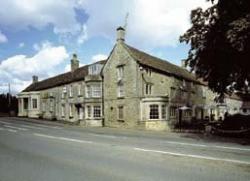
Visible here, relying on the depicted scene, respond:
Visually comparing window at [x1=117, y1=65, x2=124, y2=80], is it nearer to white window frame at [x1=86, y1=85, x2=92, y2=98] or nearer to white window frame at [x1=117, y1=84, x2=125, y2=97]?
white window frame at [x1=117, y1=84, x2=125, y2=97]

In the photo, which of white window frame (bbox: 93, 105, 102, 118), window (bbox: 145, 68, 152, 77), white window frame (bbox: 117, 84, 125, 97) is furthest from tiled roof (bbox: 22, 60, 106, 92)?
window (bbox: 145, 68, 152, 77)

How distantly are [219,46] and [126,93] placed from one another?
84.9ft

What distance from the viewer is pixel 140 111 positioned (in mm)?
48531

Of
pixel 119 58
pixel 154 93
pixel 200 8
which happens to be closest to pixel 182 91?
pixel 154 93

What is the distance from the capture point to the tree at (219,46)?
79.2ft

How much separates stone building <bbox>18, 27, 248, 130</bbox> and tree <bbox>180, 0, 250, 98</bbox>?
1962 centimetres

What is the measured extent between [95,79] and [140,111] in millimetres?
9636

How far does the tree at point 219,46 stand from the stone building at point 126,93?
1962 centimetres

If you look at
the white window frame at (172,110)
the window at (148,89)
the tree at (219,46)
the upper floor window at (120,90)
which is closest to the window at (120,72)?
the upper floor window at (120,90)

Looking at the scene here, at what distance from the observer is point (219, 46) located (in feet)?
83.6

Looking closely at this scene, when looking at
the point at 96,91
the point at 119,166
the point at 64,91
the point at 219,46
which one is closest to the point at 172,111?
the point at 96,91

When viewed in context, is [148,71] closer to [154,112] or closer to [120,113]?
[154,112]

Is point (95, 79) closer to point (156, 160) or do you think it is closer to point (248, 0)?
point (248, 0)

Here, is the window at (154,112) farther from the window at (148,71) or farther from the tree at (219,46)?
the tree at (219,46)
